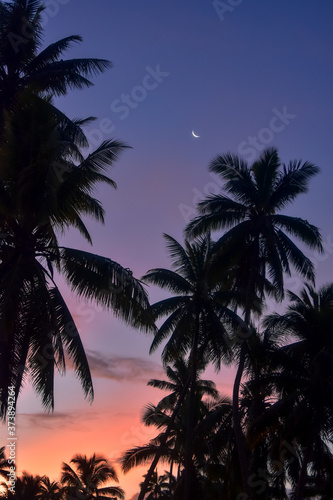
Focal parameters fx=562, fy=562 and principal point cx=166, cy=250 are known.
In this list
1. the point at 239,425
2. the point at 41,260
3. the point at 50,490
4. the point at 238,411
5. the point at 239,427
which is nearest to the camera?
the point at 41,260

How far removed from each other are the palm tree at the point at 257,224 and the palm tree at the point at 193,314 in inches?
47.5

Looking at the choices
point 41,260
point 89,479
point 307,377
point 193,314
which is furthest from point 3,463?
point 41,260

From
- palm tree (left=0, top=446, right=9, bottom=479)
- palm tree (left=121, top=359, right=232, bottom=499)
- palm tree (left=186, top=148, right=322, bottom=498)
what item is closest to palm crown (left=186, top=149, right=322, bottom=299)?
palm tree (left=186, top=148, right=322, bottom=498)

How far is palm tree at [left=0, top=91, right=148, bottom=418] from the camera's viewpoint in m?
12.7

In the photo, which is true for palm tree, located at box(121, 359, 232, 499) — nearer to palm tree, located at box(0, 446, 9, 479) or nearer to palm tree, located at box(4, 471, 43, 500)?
palm tree, located at box(4, 471, 43, 500)

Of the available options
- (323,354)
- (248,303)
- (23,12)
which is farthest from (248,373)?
(23,12)

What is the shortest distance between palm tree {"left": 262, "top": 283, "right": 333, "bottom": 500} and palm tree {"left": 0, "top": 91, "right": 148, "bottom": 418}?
10.1 metres

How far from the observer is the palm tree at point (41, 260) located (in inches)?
501

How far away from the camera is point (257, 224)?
25.1m

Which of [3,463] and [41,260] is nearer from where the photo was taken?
[41,260]

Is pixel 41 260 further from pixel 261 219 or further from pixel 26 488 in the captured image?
pixel 26 488

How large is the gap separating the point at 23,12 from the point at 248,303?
575 inches

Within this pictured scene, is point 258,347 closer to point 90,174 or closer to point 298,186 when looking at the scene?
point 298,186

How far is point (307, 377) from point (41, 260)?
1296 centimetres
